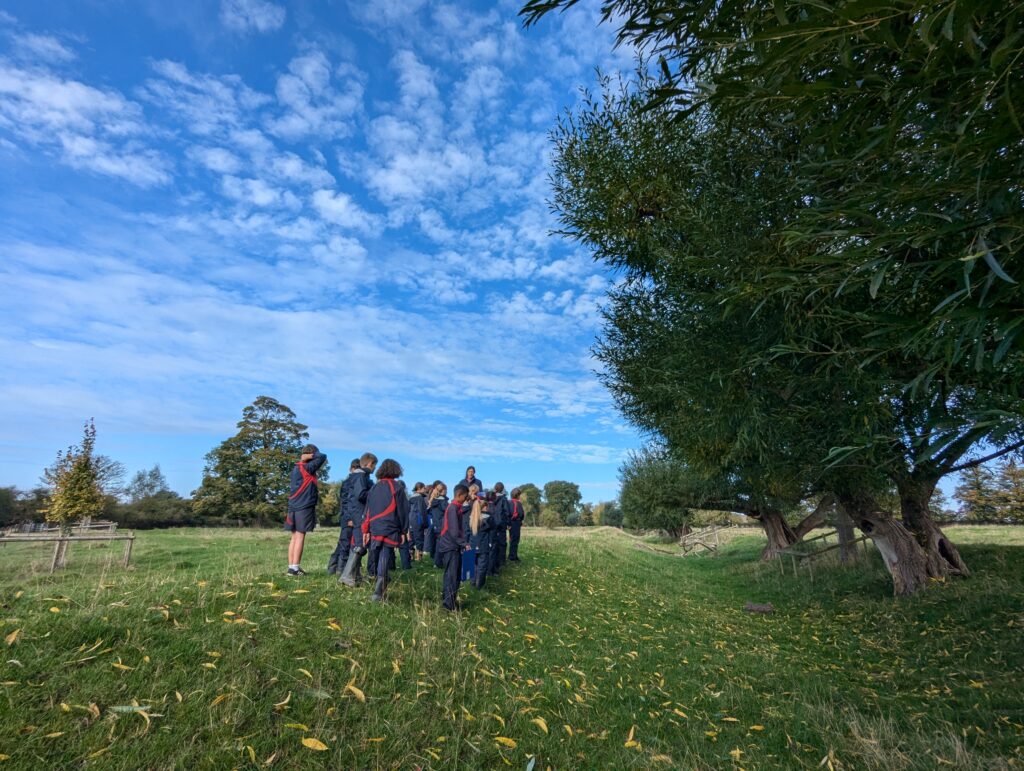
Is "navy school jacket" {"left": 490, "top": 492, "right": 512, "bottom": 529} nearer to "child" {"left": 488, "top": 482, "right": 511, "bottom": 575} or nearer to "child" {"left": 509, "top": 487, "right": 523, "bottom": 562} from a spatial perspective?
"child" {"left": 488, "top": 482, "right": 511, "bottom": 575}

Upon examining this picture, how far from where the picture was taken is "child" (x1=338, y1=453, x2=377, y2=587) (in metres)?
9.80

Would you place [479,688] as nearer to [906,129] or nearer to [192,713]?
[192,713]

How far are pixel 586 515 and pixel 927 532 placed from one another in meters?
114

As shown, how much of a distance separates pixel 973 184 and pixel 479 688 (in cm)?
715

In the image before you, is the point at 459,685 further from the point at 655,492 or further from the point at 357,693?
the point at 655,492

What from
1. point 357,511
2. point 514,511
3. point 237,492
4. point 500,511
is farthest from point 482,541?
point 237,492

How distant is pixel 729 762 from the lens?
523cm

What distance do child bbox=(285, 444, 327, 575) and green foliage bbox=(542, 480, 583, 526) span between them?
377 feet

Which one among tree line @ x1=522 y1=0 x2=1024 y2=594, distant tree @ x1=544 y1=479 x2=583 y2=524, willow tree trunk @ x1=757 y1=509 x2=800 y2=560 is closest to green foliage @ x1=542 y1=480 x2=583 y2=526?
distant tree @ x1=544 y1=479 x2=583 y2=524

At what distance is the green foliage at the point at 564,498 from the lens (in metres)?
123

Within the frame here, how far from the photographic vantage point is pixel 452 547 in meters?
9.85

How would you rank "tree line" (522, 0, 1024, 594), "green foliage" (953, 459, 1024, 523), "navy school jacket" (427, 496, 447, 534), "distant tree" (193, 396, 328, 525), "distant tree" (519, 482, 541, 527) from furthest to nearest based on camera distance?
"distant tree" (519, 482, 541, 527) → "distant tree" (193, 396, 328, 525) → "green foliage" (953, 459, 1024, 523) → "navy school jacket" (427, 496, 447, 534) → "tree line" (522, 0, 1024, 594)

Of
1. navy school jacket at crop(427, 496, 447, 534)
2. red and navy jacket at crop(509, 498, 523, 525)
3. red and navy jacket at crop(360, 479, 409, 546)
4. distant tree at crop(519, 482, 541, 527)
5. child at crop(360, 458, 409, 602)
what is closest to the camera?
child at crop(360, 458, 409, 602)

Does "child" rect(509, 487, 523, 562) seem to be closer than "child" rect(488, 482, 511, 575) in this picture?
No
